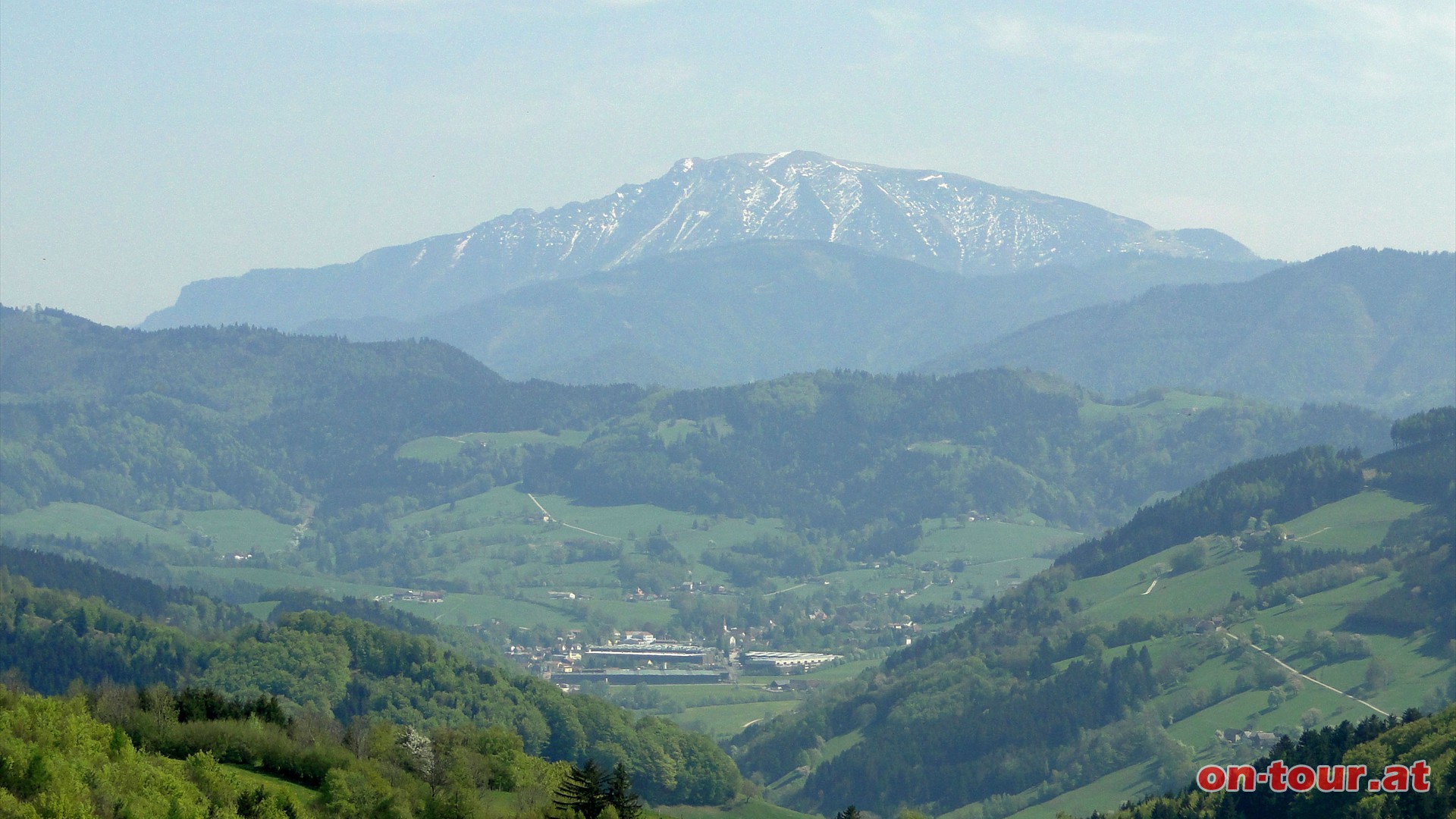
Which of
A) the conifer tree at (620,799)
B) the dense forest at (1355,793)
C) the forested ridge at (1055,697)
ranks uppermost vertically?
the conifer tree at (620,799)

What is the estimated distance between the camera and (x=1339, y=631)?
152125mm

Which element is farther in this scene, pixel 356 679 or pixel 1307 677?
pixel 1307 677

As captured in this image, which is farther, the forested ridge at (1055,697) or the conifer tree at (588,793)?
the forested ridge at (1055,697)

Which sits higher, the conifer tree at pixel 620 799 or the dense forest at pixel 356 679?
the conifer tree at pixel 620 799

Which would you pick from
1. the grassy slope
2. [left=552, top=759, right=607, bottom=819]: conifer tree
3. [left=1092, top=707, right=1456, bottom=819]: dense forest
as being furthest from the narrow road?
[left=552, top=759, right=607, bottom=819]: conifer tree

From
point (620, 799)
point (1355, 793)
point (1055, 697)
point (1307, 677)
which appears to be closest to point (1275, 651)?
point (1307, 677)

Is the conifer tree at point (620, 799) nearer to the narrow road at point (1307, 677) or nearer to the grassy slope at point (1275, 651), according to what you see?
the grassy slope at point (1275, 651)

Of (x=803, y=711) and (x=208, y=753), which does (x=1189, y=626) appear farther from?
(x=208, y=753)

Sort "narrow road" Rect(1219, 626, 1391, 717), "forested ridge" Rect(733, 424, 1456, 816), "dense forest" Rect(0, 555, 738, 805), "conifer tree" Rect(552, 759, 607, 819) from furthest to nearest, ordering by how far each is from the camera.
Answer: "forested ridge" Rect(733, 424, 1456, 816) → "narrow road" Rect(1219, 626, 1391, 717) → "dense forest" Rect(0, 555, 738, 805) → "conifer tree" Rect(552, 759, 607, 819)

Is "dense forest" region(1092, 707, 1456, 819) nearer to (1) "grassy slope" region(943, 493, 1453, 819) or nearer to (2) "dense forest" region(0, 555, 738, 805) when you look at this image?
(1) "grassy slope" region(943, 493, 1453, 819)

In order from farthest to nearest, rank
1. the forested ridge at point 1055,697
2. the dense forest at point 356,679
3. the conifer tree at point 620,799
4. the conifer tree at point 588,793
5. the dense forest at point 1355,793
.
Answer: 1. the forested ridge at point 1055,697
2. the dense forest at point 356,679
3. the dense forest at point 1355,793
4. the conifer tree at point 620,799
5. the conifer tree at point 588,793

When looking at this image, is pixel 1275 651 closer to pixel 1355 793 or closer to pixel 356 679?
pixel 1355 793

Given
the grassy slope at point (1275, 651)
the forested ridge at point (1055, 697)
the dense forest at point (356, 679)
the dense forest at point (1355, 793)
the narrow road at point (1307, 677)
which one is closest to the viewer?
the dense forest at point (1355, 793)

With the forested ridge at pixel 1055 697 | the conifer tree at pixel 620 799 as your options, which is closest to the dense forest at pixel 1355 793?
the conifer tree at pixel 620 799
